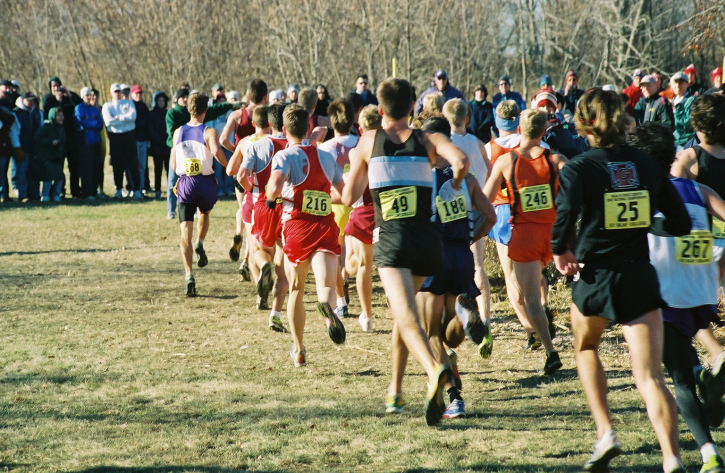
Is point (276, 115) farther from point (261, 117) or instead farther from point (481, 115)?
point (481, 115)

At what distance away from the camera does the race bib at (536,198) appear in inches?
241

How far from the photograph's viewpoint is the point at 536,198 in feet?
20.1

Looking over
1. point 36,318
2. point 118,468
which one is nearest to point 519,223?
point 118,468

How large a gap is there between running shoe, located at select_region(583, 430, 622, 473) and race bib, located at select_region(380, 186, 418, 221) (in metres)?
1.68

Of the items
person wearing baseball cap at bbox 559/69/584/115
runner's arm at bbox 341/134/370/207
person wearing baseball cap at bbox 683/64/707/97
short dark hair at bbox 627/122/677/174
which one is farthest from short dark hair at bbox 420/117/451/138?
person wearing baseball cap at bbox 559/69/584/115

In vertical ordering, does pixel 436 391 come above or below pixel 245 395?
above

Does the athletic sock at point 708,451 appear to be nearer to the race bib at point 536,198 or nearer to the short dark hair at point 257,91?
the race bib at point 536,198

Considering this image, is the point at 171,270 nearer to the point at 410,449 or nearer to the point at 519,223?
the point at 519,223

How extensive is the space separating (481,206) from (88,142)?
1454cm

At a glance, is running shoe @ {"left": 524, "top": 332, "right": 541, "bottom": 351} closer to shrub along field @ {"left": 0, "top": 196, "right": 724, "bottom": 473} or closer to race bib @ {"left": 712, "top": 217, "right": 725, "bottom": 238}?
shrub along field @ {"left": 0, "top": 196, "right": 724, "bottom": 473}

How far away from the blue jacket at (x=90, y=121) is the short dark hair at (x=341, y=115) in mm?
11564

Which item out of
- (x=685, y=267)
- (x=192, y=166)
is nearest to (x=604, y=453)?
(x=685, y=267)

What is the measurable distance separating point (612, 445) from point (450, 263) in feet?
5.79

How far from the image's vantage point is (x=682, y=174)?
4863 millimetres
